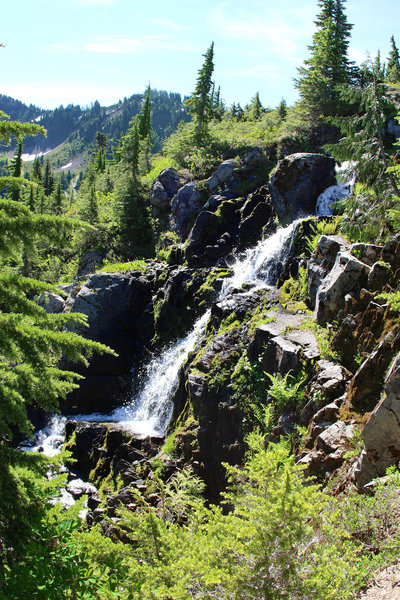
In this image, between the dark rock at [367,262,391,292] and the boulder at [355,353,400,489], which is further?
the dark rock at [367,262,391,292]

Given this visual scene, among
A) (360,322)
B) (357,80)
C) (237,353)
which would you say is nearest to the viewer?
(360,322)

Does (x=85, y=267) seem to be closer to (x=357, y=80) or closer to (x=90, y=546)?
(x=357, y=80)

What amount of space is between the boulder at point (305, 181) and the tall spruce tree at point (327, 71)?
28.3 feet

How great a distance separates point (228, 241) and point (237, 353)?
12.3 m

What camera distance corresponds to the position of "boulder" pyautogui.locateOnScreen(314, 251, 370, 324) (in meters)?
11.7

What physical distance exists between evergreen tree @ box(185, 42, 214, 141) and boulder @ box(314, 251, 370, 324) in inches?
1102

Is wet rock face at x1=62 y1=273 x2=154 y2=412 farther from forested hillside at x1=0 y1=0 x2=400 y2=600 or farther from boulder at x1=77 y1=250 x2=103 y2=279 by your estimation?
boulder at x1=77 y1=250 x2=103 y2=279

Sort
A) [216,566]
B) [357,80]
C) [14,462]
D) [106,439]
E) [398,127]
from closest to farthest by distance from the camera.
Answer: [216,566], [14,462], [106,439], [398,127], [357,80]

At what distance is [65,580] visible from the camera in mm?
4648

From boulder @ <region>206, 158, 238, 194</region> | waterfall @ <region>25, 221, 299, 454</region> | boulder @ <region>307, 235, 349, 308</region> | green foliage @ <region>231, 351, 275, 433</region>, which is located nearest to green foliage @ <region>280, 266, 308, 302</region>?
boulder @ <region>307, 235, 349, 308</region>

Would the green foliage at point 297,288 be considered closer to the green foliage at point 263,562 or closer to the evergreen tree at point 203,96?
the green foliage at point 263,562

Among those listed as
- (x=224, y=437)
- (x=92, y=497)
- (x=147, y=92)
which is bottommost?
(x=92, y=497)

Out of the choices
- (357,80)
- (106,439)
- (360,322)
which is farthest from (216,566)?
(357,80)

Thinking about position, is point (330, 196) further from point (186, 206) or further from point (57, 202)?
point (57, 202)
